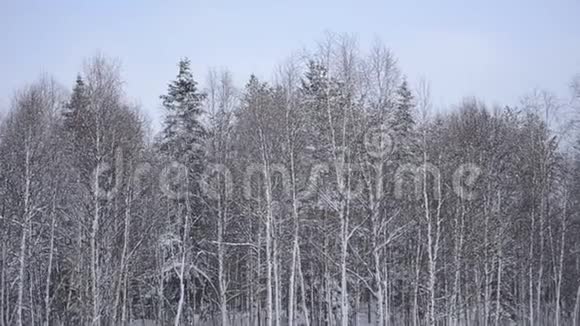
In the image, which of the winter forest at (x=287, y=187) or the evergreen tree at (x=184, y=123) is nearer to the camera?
the winter forest at (x=287, y=187)

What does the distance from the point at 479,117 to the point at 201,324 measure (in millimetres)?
19989

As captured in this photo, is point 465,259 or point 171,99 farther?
point 171,99

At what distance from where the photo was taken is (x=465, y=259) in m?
22.8

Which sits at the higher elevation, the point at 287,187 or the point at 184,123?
the point at 184,123

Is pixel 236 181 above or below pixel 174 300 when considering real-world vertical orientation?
above

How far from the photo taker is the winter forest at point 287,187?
64.7ft

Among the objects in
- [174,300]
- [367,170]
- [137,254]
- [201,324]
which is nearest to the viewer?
[367,170]

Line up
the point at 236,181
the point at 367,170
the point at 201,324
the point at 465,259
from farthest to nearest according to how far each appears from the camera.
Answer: the point at 201,324, the point at 236,181, the point at 465,259, the point at 367,170

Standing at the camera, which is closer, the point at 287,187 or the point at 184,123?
the point at 287,187

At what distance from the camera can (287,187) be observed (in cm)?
2208

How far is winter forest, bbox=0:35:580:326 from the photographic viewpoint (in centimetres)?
1973

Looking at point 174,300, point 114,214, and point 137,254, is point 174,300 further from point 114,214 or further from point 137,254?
point 114,214

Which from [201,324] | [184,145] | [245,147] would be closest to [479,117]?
[245,147]

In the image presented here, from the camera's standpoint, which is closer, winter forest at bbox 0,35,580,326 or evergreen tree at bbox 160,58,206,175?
winter forest at bbox 0,35,580,326
